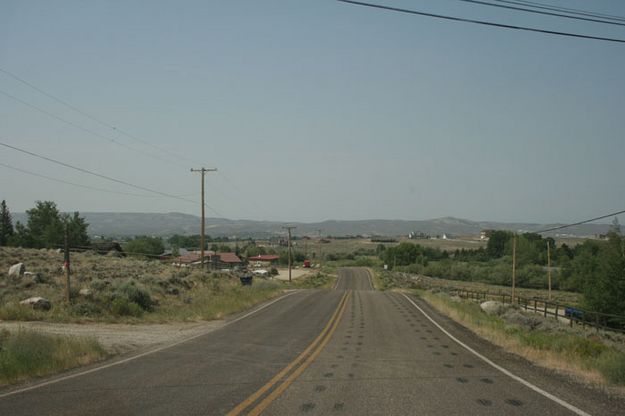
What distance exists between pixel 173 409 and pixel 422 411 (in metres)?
3.74

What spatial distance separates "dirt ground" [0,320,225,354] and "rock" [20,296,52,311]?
2.22 metres

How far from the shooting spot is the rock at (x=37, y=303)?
2427cm

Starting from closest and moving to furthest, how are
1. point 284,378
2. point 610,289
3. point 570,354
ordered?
point 284,378 < point 570,354 < point 610,289

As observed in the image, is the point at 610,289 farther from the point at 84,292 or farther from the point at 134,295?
the point at 84,292

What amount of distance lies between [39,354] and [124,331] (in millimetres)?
9006

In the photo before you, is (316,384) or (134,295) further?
(134,295)

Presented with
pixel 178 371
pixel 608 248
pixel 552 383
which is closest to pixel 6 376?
pixel 178 371

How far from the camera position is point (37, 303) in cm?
2439

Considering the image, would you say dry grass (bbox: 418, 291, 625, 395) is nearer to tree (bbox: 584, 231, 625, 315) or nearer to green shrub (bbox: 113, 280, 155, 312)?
green shrub (bbox: 113, 280, 155, 312)

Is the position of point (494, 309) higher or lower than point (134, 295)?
lower

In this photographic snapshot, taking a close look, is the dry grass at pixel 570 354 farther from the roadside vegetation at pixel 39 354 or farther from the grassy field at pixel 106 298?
the grassy field at pixel 106 298

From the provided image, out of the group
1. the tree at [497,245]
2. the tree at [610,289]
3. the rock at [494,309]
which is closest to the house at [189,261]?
the rock at [494,309]

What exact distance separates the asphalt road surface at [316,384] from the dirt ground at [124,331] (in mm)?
1360

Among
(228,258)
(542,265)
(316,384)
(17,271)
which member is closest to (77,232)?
(228,258)
